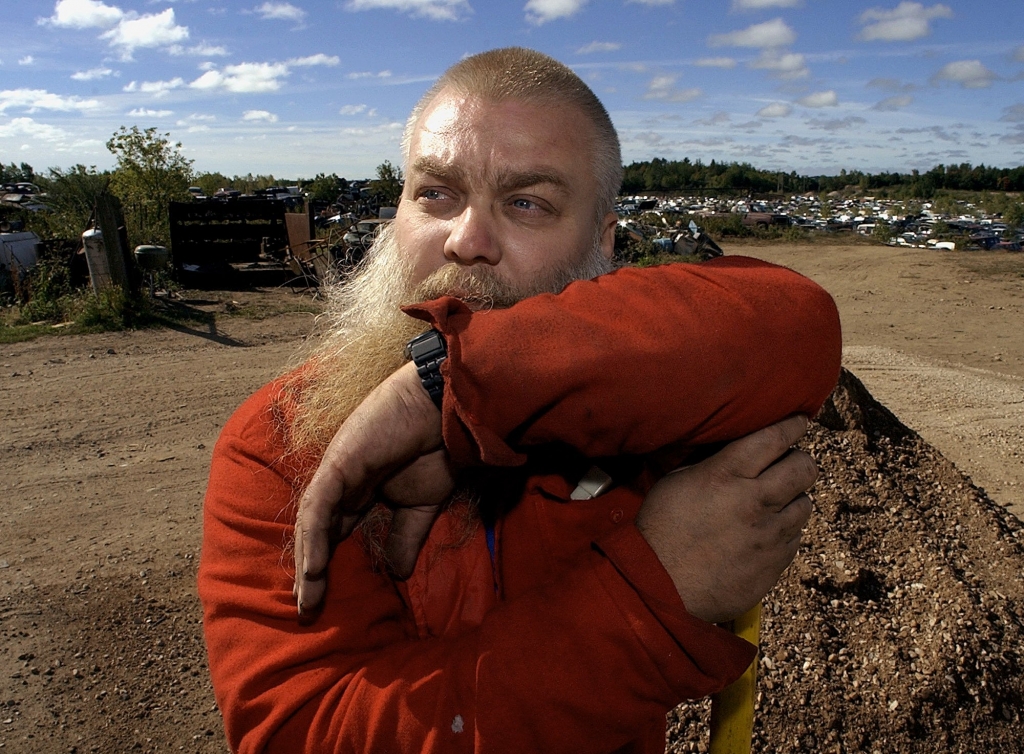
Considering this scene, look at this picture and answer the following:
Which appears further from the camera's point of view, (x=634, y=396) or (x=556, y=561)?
(x=556, y=561)

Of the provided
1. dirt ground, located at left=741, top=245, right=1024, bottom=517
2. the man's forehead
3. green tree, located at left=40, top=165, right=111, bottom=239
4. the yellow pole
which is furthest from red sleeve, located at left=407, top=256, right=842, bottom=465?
green tree, located at left=40, top=165, right=111, bottom=239

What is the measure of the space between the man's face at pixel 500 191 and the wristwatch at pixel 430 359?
0.46 metres

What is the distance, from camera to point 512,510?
124 cm

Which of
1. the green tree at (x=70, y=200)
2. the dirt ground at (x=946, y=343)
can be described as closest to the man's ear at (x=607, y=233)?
the dirt ground at (x=946, y=343)

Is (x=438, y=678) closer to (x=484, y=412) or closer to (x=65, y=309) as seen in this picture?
(x=484, y=412)

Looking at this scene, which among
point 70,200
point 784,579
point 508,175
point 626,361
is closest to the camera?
point 626,361

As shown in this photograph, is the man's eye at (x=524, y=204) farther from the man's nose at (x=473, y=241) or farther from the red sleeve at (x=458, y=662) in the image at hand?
the red sleeve at (x=458, y=662)

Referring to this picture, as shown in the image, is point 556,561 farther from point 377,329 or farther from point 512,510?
point 377,329

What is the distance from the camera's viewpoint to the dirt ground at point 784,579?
2.49m

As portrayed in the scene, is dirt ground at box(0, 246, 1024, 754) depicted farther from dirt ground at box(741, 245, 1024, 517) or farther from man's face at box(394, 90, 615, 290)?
man's face at box(394, 90, 615, 290)

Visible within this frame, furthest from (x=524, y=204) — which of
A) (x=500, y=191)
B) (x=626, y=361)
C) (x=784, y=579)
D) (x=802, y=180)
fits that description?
(x=802, y=180)

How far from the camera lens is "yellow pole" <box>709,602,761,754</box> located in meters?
1.23

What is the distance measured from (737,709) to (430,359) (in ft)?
2.87

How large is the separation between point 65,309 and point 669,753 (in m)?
9.72
